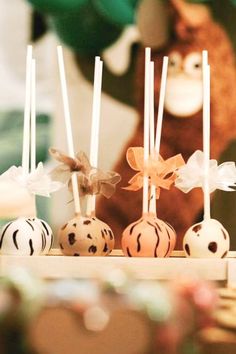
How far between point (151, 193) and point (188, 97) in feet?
1.17

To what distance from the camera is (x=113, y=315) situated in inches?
16.1

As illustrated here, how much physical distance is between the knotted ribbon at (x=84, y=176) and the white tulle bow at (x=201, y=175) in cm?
9

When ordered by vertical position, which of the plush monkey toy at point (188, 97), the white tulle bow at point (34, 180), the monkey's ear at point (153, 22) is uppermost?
the monkey's ear at point (153, 22)

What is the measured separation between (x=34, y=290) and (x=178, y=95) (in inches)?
34.2

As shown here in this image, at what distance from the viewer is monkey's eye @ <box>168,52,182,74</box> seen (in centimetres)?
122

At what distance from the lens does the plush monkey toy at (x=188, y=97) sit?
1212 millimetres

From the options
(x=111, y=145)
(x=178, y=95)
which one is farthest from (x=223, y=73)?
(x=111, y=145)

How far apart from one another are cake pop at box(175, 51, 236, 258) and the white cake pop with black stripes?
0.11 m

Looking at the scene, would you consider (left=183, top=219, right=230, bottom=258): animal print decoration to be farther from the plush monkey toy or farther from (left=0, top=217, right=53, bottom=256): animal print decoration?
the plush monkey toy

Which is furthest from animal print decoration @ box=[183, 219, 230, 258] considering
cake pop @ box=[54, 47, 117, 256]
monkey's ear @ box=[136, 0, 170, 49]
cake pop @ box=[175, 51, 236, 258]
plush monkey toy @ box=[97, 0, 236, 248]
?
monkey's ear @ box=[136, 0, 170, 49]

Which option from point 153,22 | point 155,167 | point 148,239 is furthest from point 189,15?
point 148,239

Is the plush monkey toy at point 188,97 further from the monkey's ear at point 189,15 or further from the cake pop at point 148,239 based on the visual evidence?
the cake pop at point 148,239

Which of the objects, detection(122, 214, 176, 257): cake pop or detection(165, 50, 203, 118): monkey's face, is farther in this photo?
detection(165, 50, 203, 118): monkey's face

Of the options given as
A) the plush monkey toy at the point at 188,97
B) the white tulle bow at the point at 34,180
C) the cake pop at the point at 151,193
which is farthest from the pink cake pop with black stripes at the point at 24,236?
the plush monkey toy at the point at 188,97
